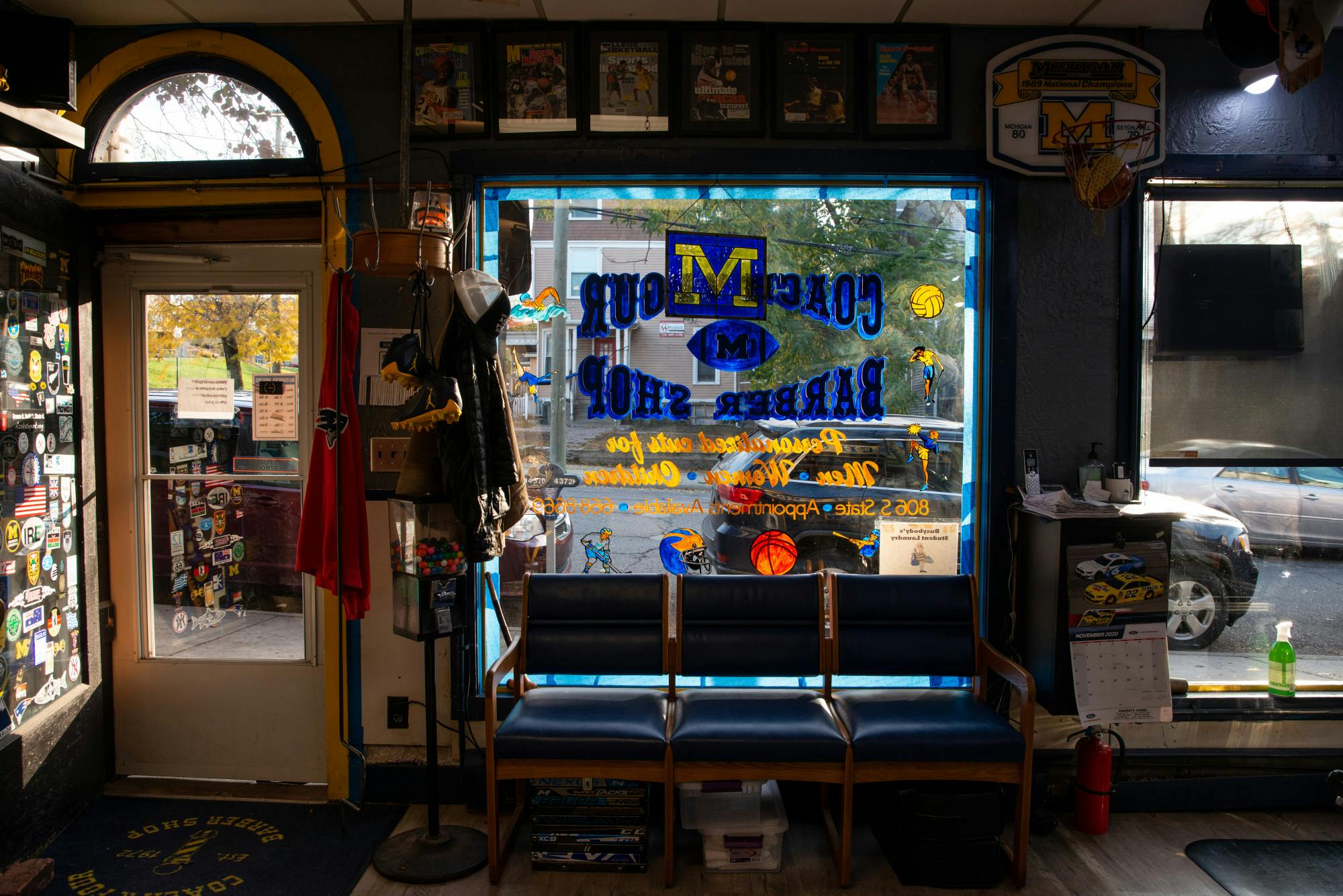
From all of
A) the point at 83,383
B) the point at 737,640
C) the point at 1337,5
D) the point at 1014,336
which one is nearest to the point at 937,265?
the point at 1014,336

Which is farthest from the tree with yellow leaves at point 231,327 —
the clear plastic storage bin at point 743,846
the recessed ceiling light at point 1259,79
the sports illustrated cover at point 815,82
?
the recessed ceiling light at point 1259,79

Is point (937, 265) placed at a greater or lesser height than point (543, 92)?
lesser

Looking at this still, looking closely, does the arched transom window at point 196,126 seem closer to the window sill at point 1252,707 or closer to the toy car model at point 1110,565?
the toy car model at point 1110,565

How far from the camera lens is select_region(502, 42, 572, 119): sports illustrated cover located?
3.53 meters

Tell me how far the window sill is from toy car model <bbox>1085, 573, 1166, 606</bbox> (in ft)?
2.10

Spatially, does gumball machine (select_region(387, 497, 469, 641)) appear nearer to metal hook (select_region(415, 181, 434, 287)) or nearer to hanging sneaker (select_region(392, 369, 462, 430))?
hanging sneaker (select_region(392, 369, 462, 430))

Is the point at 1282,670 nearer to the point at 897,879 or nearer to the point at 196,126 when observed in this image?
the point at 897,879

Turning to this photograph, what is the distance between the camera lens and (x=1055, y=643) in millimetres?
3275

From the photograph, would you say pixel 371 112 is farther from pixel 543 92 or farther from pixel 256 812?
pixel 256 812

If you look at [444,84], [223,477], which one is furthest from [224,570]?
[444,84]

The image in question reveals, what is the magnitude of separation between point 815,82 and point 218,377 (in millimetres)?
2934

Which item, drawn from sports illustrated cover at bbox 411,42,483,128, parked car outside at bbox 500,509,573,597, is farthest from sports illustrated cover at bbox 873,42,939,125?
parked car outside at bbox 500,509,573,597

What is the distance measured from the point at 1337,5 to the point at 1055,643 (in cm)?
233

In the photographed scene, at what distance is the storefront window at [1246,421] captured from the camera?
3617 mm
